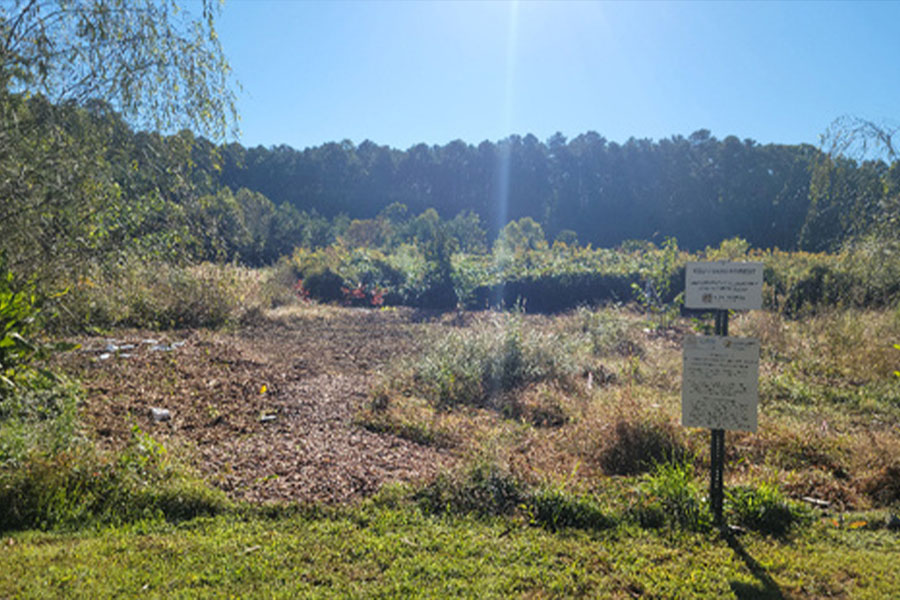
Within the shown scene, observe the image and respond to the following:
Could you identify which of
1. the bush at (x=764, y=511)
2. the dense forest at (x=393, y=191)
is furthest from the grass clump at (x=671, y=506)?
the dense forest at (x=393, y=191)

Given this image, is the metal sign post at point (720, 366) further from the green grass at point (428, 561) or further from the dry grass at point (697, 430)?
the dry grass at point (697, 430)

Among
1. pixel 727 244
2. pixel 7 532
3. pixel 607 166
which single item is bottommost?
pixel 7 532

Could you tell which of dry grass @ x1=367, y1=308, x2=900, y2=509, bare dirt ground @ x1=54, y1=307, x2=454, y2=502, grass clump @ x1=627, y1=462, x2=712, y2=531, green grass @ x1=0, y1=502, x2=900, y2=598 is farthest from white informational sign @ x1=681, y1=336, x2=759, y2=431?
bare dirt ground @ x1=54, y1=307, x2=454, y2=502

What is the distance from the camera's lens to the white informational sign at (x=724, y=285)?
384 cm

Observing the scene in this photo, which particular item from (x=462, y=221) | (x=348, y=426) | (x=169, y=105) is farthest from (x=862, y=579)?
(x=462, y=221)

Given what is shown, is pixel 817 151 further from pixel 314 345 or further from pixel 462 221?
pixel 462 221

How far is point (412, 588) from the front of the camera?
3.13 metres

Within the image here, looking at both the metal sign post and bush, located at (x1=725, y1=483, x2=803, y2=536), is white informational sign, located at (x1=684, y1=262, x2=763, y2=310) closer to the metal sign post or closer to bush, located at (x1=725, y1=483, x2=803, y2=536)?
the metal sign post

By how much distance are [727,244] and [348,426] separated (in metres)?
14.5

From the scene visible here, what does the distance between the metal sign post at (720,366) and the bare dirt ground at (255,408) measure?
192 cm

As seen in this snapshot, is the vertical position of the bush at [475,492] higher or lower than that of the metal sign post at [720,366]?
lower

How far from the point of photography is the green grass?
312cm

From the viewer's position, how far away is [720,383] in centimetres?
394

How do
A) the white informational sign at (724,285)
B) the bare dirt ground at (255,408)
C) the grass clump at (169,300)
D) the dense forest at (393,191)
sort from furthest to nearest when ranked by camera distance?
the grass clump at (169,300), the dense forest at (393,191), the bare dirt ground at (255,408), the white informational sign at (724,285)
